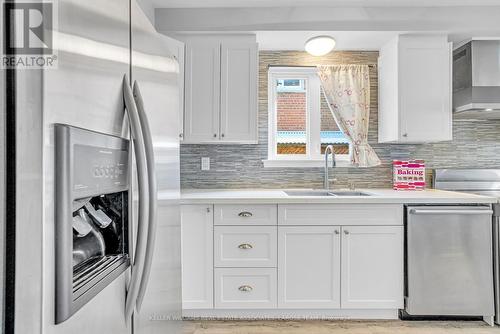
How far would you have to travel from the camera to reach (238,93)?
2783 millimetres

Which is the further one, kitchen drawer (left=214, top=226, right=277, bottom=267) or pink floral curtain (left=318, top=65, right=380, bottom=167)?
pink floral curtain (left=318, top=65, right=380, bottom=167)

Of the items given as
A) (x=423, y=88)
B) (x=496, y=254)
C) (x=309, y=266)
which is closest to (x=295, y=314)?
(x=309, y=266)

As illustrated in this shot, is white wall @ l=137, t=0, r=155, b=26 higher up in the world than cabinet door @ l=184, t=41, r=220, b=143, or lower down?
higher up

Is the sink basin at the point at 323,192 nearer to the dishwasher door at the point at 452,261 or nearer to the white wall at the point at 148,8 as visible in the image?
the dishwasher door at the point at 452,261

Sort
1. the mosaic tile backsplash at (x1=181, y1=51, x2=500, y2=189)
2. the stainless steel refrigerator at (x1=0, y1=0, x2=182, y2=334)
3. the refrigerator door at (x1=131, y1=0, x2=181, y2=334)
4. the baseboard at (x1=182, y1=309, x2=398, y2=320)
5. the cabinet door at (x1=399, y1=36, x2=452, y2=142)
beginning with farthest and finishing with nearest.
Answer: the mosaic tile backsplash at (x1=181, y1=51, x2=500, y2=189), the cabinet door at (x1=399, y1=36, x2=452, y2=142), the baseboard at (x1=182, y1=309, x2=398, y2=320), the refrigerator door at (x1=131, y1=0, x2=181, y2=334), the stainless steel refrigerator at (x1=0, y1=0, x2=182, y2=334)

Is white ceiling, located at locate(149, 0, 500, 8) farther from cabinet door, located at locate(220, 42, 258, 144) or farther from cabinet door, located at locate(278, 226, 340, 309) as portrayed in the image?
cabinet door, located at locate(278, 226, 340, 309)

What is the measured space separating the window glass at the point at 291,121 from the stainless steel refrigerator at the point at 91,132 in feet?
6.78

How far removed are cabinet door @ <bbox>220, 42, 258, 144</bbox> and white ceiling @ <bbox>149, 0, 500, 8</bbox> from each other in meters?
0.32

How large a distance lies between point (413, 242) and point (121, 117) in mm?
2207

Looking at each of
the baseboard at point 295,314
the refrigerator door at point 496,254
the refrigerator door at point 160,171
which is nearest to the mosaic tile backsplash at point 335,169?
the refrigerator door at point 496,254

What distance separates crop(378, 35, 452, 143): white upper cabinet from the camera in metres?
2.78

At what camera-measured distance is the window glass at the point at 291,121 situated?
10.6ft

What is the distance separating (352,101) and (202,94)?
1.28m

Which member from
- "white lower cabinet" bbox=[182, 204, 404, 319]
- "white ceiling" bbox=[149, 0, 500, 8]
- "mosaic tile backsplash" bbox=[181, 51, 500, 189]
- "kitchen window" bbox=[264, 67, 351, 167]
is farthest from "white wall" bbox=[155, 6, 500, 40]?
"white lower cabinet" bbox=[182, 204, 404, 319]
